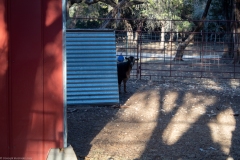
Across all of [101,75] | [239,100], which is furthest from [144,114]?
[239,100]

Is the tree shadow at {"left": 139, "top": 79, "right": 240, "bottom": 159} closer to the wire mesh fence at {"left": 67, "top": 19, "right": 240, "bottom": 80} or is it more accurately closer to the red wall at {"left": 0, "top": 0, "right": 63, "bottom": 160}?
the red wall at {"left": 0, "top": 0, "right": 63, "bottom": 160}

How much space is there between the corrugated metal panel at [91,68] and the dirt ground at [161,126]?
32 centimetres

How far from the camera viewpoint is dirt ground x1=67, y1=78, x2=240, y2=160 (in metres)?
8.01

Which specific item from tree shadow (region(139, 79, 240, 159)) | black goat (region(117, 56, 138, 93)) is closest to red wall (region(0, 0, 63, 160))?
tree shadow (region(139, 79, 240, 159))

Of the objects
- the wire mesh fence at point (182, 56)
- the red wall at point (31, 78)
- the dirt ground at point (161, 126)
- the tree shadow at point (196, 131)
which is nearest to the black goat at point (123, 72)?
the dirt ground at point (161, 126)

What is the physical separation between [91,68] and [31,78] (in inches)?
233

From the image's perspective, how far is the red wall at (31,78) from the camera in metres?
6.05

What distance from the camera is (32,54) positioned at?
6.12 m

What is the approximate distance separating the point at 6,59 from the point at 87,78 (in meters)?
5.90

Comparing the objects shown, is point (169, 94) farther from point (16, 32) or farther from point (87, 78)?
point (16, 32)

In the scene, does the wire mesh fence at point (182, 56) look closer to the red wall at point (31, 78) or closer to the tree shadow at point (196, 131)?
the tree shadow at point (196, 131)

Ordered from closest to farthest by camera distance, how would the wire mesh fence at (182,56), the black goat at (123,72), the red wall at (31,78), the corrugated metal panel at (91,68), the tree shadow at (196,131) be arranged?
the red wall at (31,78) → the tree shadow at (196,131) → the corrugated metal panel at (91,68) → the black goat at (123,72) → the wire mesh fence at (182,56)

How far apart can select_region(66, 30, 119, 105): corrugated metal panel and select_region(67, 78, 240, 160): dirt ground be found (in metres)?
0.32

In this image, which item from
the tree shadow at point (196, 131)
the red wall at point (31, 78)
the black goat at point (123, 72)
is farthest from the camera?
the black goat at point (123, 72)
